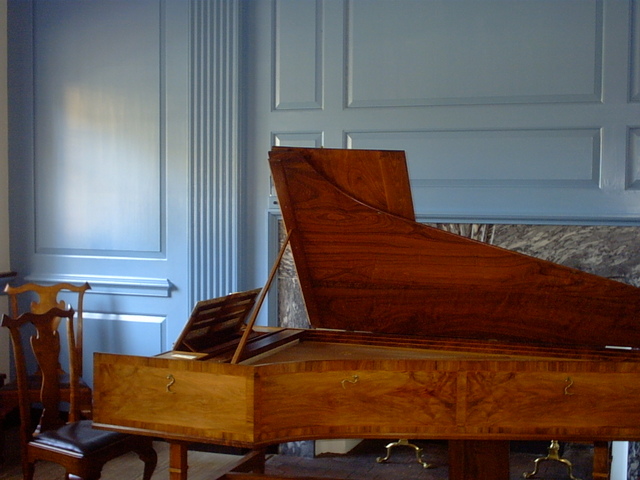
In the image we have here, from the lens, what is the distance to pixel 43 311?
375cm

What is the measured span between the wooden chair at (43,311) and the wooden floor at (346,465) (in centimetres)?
29

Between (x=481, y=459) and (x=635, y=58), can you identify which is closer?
(x=481, y=459)

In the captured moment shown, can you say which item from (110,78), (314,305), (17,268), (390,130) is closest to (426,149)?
(390,130)

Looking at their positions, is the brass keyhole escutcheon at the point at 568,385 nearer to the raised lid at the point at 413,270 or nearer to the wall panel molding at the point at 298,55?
the raised lid at the point at 413,270

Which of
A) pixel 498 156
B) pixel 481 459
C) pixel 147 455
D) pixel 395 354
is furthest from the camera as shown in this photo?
pixel 498 156

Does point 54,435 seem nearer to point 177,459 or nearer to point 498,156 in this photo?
point 177,459

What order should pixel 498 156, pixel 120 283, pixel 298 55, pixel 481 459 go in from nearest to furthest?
pixel 481 459 < pixel 498 156 < pixel 298 55 < pixel 120 283

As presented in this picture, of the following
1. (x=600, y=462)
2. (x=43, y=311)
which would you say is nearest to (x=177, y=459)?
(x=600, y=462)

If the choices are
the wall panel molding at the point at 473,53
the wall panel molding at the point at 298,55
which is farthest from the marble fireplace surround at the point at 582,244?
the wall panel molding at the point at 298,55

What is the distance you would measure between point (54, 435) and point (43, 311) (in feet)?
3.87

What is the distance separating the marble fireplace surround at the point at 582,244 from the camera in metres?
3.24

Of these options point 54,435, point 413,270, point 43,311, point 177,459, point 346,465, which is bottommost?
point 346,465

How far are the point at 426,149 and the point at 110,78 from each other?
1759 mm

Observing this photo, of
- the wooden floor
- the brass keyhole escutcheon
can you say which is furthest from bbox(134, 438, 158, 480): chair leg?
the brass keyhole escutcheon
